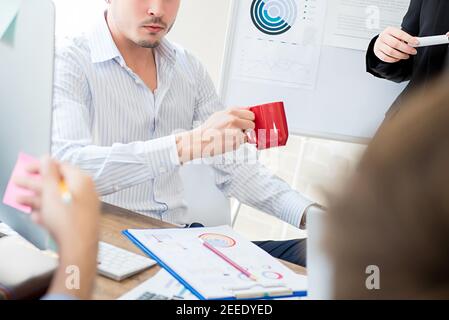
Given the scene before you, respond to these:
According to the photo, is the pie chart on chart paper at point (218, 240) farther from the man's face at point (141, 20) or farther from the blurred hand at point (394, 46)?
the blurred hand at point (394, 46)

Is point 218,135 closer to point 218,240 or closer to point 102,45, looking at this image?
point 218,240

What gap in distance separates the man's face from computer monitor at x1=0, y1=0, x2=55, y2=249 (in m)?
0.63

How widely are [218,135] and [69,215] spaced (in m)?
Result: 0.46

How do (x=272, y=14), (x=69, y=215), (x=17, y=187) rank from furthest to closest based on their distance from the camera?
1. (x=272, y=14)
2. (x=17, y=187)
3. (x=69, y=215)

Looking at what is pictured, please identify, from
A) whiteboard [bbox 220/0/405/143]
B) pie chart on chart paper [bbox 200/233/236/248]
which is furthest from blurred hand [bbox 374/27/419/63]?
pie chart on chart paper [bbox 200/233/236/248]

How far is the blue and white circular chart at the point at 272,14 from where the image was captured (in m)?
1.82

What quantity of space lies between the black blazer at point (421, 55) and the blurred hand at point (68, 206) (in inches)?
42.3

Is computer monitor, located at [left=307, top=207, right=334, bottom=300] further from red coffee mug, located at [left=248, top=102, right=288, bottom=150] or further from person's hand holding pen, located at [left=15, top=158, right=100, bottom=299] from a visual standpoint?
red coffee mug, located at [left=248, top=102, right=288, bottom=150]

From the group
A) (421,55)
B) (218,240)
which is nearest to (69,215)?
(218,240)

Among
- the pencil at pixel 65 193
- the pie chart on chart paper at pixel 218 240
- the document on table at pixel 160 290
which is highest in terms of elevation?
the pencil at pixel 65 193

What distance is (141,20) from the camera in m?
1.24

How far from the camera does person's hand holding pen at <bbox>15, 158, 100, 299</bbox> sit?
1.55 feet

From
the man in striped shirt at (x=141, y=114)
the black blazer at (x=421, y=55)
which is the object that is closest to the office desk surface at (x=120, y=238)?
the man in striped shirt at (x=141, y=114)
